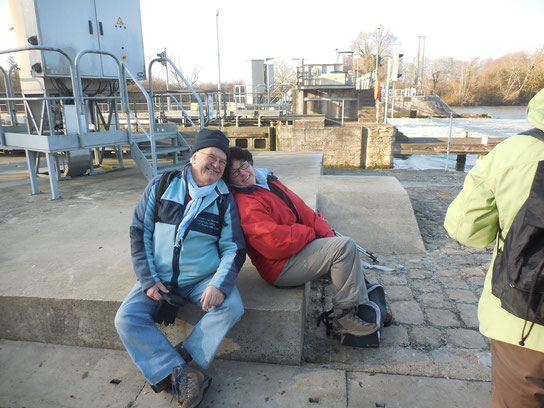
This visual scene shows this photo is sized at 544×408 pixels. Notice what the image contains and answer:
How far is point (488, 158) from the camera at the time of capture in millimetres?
1555

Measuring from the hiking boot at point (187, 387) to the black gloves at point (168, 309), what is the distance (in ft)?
0.98

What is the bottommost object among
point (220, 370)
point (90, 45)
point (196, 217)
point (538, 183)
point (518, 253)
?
point (220, 370)

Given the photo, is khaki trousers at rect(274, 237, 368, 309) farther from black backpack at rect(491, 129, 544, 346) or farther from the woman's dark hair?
black backpack at rect(491, 129, 544, 346)

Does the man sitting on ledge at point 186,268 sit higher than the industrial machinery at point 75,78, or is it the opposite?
the industrial machinery at point 75,78

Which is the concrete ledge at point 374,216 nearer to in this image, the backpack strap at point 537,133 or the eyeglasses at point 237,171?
the eyeglasses at point 237,171

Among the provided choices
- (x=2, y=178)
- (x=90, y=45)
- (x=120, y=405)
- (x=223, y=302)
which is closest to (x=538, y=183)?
(x=223, y=302)

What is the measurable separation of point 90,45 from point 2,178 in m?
2.72

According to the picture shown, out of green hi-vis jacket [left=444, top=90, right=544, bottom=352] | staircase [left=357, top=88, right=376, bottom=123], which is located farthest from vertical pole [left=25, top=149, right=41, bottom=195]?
staircase [left=357, top=88, right=376, bottom=123]

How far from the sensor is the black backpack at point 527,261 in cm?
133

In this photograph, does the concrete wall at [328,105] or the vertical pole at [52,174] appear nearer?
the vertical pole at [52,174]

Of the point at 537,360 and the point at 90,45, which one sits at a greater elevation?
the point at 90,45

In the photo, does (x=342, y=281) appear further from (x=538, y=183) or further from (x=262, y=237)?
(x=538, y=183)

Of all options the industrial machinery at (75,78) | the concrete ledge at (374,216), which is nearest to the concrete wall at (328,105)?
the industrial machinery at (75,78)

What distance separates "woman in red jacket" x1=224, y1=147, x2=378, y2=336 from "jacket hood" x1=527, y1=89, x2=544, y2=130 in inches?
52.2
